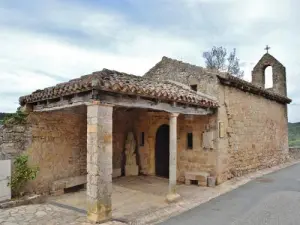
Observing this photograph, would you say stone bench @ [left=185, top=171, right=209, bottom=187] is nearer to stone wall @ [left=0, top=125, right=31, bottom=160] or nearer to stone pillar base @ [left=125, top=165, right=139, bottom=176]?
stone pillar base @ [left=125, top=165, right=139, bottom=176]

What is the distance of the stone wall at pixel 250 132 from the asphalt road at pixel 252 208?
1.53 metres

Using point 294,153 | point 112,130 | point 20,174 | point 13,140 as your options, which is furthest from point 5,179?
point 294,153

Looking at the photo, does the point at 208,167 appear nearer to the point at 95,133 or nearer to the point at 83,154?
the point at 83,154

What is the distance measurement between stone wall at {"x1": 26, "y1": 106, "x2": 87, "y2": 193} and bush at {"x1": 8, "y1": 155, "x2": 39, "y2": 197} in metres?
0.31

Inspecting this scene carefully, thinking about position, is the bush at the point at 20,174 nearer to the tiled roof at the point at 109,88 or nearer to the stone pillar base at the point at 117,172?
the tiled roof at the point at 109,88

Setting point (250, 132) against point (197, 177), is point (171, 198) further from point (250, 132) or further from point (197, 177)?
point (250, 132)

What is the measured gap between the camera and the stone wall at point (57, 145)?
8188 millimetres

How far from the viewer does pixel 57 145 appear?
8.74 m

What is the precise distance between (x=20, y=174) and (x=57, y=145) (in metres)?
1.48

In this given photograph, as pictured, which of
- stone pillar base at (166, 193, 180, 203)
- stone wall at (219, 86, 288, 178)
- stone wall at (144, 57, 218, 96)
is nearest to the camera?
stone pillar base at (166, 193, 180, 203)

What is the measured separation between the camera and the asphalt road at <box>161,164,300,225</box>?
19.7ft

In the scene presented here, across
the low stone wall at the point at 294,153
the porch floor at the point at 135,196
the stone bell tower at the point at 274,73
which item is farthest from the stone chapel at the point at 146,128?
the low stone wall at the point at 294,153

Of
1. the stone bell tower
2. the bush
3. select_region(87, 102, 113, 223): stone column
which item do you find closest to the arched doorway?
the bush

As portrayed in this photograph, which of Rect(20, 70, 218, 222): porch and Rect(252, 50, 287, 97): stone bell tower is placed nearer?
Rect(20, 70, 218, 222): porch
